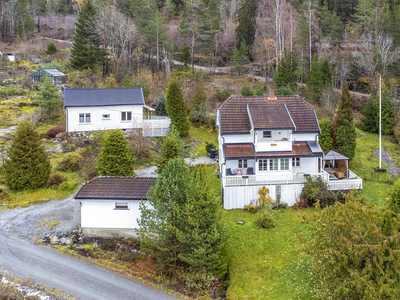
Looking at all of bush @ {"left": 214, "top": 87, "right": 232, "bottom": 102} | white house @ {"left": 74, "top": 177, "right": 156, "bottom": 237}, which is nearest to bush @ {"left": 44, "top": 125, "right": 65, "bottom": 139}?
white house @ {"left": 74, "top": 177, "right": 156, "bottom": 237}

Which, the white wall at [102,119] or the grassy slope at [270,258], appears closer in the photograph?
the grassy slope at [270,258]

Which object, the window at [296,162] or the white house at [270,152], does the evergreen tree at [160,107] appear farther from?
the window at [296,162]

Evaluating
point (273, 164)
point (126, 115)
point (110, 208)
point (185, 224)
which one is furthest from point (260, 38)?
point (185, 224)

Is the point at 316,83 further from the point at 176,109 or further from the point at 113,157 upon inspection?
the point at 113,157

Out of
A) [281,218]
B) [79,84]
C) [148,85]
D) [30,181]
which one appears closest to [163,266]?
[281,218]

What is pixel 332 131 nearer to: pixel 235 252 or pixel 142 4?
pixel 235 252

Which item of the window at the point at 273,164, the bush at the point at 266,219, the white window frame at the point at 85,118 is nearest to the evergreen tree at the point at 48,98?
the white window frame at the point at 85,118
